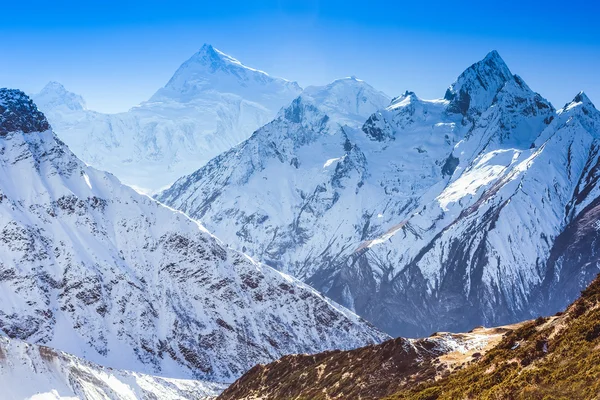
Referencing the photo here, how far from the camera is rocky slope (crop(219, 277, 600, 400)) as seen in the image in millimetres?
58438

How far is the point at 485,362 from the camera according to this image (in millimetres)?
78750

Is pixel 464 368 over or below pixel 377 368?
over

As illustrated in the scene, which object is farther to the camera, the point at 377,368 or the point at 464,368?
the point at 377,368

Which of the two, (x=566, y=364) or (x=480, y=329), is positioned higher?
(x=566, y=364)

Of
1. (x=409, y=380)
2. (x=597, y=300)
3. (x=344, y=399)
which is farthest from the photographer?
(x=344, y=399)

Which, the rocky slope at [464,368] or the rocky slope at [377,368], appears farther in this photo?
the rocky slope at [377,368]

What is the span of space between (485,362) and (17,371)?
528 ft

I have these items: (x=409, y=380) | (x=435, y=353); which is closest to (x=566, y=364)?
(x=409, y=380)

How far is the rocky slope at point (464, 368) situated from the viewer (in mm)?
58438

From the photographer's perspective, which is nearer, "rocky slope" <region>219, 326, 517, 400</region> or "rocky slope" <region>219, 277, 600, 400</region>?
"rocky slope" <region>219, 277, 600, 400</region>

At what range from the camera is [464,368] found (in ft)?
297

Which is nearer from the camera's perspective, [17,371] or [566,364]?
[566,364]

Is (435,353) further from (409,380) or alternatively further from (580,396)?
(580,396)

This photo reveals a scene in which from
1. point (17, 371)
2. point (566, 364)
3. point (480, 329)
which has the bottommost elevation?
point (480, 329)
